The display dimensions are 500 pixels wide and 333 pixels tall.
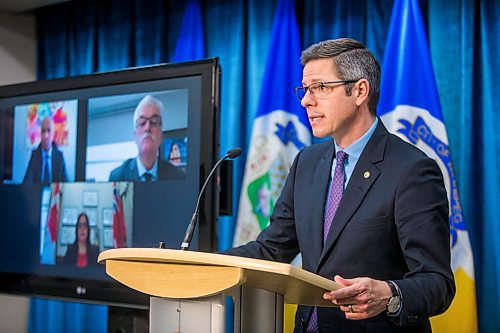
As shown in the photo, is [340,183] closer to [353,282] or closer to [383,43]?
[353,282]

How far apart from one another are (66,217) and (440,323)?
72.8 inches

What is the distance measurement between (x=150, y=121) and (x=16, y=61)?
7.30 ft

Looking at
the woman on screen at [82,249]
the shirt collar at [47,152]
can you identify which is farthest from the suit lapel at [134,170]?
the shirt collar at [47,152]

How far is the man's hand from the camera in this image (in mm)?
1675

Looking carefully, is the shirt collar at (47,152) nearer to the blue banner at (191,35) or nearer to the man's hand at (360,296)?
the blue banner at (191,35)

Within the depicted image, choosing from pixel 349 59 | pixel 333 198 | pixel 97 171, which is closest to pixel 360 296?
pixel 333 198

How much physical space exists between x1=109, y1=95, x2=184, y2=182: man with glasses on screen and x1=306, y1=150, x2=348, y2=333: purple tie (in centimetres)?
103

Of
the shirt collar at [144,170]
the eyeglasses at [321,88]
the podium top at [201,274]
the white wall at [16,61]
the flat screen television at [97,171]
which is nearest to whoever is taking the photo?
the podium top at [201,274]

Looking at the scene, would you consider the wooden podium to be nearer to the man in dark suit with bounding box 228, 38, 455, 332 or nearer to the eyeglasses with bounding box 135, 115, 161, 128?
the man in dark suit with bounding box 228, 38, 455, 332

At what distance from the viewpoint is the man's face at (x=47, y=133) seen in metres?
3.60

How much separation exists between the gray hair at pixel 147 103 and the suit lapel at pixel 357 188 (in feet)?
4.05

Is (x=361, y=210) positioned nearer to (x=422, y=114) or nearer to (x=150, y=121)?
(x=422, y=114)

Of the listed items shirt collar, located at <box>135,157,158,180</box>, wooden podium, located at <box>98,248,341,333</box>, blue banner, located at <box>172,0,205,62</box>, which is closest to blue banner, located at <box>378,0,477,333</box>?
shirt collar, located at <box>135,157,158,180</box>

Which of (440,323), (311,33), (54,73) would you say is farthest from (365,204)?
(54,73)
